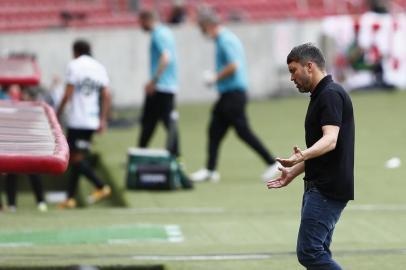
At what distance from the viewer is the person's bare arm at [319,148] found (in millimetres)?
6871

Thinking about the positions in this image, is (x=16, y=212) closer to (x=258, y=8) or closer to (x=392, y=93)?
(x=392, y=93)

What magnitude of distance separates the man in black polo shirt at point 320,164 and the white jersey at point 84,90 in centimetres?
628

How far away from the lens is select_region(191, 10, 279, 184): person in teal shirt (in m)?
14.3

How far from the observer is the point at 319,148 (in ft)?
22.9

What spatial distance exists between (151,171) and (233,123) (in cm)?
128

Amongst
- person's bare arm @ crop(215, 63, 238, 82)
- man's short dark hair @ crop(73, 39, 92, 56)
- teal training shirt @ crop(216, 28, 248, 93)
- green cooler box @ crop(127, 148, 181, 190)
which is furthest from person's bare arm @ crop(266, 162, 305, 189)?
teal training shirt @ crop(216, 28, 248, 93)

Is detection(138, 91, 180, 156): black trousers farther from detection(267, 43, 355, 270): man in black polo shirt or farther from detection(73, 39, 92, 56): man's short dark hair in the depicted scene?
detection(267, 43, 355, 270): man in black polo shirt

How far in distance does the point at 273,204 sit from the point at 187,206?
1.05 m

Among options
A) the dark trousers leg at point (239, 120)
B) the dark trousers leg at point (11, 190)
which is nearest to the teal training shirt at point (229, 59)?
the dark trousers leg at point (239, 120)

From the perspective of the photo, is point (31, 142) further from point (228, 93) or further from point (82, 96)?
point (228, 93)

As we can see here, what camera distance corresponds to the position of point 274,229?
11.3 meters

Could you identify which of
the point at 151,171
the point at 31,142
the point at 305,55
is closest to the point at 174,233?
the point at 151,171

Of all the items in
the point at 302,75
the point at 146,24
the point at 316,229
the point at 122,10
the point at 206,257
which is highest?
the point at 302,75

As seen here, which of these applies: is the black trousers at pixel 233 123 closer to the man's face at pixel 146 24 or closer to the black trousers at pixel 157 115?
the black trousers at pixel 157 115
